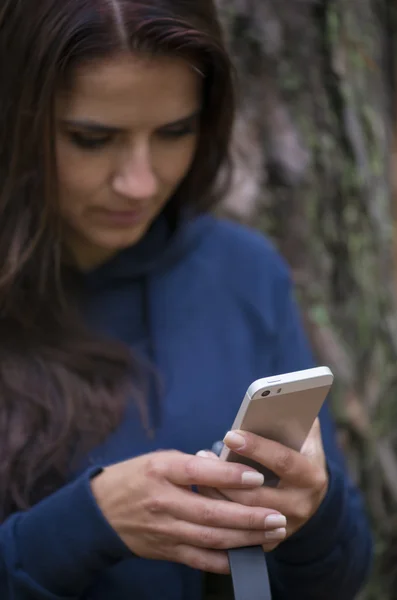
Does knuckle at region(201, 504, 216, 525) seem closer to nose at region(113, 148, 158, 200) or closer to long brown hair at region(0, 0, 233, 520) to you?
long brown hair at region(0, 0, 233, 520)

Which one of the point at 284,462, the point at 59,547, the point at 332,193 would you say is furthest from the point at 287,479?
the point at 332,193

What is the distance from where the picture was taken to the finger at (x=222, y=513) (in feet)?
3.18

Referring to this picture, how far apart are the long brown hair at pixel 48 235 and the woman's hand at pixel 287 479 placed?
0.27 meters

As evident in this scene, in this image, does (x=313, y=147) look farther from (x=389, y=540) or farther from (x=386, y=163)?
(x=389, y=540)

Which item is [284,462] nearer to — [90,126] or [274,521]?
[274,521]

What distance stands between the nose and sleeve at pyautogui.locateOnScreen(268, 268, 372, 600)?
37 cm

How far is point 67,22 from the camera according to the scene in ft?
3.58

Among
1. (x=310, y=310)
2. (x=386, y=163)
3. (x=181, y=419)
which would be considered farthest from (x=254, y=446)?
(x=386, y=163)

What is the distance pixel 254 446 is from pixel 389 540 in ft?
3.93

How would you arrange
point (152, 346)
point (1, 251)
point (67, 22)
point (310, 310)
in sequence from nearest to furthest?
point (67, 22) < point (1, 251) < point (152, 346) < point (310, 310)

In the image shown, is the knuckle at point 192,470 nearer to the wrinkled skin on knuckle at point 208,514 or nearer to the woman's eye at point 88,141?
the wrinkled skin on knuckle at point 208,514

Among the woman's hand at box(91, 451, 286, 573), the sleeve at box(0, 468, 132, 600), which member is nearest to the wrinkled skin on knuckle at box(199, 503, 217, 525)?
the woman's hand at box(91, 451, 286, 573)

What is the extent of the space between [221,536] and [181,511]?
50 mm

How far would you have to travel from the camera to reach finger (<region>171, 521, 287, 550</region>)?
980 millimetres
